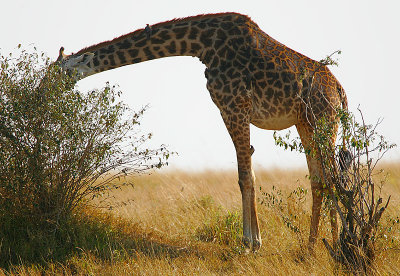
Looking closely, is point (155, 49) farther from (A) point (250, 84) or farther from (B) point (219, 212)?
(B) point (219, 212)

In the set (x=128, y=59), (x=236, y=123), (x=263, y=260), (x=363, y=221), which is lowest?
(x=263, y=260)

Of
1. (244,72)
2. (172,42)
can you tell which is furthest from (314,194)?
(172,42)

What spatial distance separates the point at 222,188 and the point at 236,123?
195 inches

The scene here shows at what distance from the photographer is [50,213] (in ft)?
26.9

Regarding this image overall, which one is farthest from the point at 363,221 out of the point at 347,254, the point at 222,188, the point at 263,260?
the point at 222,188

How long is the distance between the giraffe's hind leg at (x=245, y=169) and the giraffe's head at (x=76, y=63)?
7.69ft

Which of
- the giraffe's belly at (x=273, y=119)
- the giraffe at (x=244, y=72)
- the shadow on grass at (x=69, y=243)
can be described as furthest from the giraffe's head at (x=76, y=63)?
the giraffe's belly at (x=273, y=119)

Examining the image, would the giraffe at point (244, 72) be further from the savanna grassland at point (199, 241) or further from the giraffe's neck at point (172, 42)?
the savanna grassland at point (199, 241)

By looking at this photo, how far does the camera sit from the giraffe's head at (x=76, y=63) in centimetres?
858

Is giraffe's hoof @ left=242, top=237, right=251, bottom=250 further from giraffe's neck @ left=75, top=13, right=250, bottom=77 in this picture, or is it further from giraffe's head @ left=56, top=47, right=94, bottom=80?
giraffe's head @ left=56, top=47, right=94, bottom=80

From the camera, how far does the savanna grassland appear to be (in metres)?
7.34

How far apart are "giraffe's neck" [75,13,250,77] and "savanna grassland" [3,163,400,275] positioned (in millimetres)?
2195

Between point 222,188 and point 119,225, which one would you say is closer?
point 119,225

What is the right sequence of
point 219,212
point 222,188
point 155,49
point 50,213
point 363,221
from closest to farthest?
1. point 363,221
2. point 50,213
3. point 155,49
4. point 219,212
5. point 222,188
